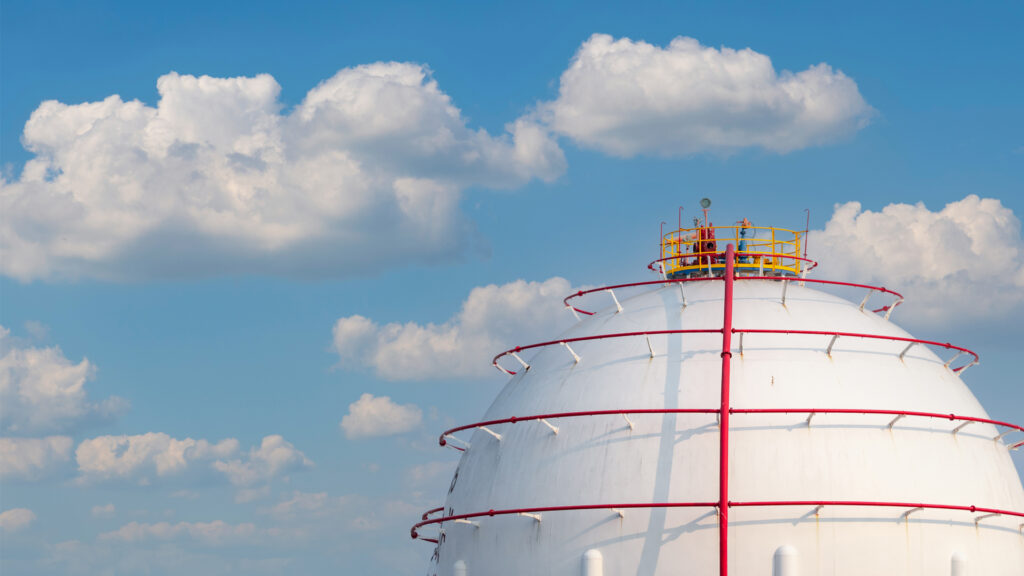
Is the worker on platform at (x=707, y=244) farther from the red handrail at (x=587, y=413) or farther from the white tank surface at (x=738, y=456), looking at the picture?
the red handrail at (x=587, y=413)

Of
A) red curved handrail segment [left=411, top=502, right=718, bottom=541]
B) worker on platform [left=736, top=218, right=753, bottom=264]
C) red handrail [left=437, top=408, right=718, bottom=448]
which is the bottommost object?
red curved handrail segment [left=411, top=502, right=718, bottom=541]

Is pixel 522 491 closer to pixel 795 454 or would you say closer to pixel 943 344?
pixel 795 454

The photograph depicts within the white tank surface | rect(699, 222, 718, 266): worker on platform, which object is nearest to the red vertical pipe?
the white tank surface

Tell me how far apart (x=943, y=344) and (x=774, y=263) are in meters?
4.45

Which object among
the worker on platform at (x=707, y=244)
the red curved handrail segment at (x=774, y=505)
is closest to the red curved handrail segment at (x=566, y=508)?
the red curved handrail segment at (x=774, y=505)

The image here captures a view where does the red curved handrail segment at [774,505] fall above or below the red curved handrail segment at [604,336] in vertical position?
below

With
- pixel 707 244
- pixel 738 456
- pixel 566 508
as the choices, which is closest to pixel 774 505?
pixel 738 456

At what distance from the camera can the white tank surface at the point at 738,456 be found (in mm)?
24438

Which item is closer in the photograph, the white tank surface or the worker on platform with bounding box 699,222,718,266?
the white tank surface

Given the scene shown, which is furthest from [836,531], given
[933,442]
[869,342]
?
[869,342]

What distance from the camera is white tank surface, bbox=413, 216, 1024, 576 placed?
962 inches

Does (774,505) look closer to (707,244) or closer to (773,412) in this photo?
(773,412)

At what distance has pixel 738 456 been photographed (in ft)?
82.2

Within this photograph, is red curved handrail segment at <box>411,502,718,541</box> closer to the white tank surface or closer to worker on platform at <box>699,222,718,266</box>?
the white tank surface
